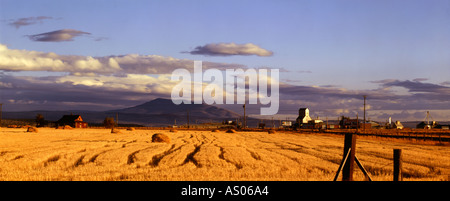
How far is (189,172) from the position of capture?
17969 millimetres

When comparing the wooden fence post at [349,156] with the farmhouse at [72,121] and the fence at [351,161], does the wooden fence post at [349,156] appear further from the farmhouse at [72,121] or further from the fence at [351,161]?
the farmhouse at [72,121]

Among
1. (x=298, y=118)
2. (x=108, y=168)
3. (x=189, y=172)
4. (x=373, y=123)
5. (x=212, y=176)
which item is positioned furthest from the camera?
(x=298, y=118)

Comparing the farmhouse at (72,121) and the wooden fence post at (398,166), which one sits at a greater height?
the wooden fence post at (398,166)

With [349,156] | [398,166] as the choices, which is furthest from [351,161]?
[398,166]

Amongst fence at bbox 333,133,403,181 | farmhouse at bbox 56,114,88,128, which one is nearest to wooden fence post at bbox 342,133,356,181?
fence at bbox 333,133,403,181

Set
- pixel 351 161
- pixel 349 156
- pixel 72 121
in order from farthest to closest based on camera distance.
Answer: pixel 72 121 < pixel 349 156 < pixel 351 161

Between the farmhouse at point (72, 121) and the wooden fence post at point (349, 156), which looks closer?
the wooden fence post at point (349, 156)

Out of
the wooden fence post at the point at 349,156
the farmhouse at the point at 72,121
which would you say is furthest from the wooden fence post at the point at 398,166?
the farmhouse at the point at 72,121

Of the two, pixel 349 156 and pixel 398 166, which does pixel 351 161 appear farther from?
pixel 398 166

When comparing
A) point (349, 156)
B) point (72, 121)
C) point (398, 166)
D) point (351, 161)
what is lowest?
point (72, 121)
